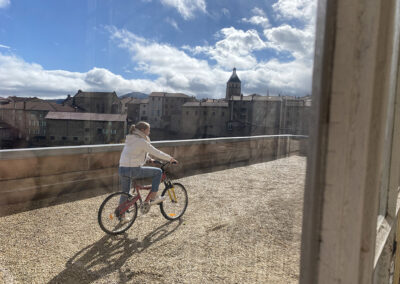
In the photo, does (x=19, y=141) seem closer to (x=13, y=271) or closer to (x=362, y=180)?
(x=13, y=271)

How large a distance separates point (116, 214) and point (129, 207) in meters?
0.10

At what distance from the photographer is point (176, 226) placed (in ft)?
7.32

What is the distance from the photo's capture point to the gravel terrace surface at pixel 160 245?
57.4 inches

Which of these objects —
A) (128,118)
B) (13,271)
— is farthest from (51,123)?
(13,271)

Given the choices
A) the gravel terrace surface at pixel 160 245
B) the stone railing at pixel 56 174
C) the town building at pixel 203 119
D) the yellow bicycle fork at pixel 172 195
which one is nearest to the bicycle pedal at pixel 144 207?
the gravel terrace surface at pixel 160 245

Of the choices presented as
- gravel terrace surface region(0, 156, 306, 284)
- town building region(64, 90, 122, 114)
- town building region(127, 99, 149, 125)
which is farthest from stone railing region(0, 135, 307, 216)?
town building region(64, 90, 122, 114)

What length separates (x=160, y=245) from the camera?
1.86 metres

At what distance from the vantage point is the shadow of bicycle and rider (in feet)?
4.87

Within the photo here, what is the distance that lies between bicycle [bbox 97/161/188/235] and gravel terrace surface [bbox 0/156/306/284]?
0.07 m

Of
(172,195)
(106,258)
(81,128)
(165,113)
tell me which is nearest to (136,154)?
(172,195)

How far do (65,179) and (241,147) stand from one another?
3.13 m

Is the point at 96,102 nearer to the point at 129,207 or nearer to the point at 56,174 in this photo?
the point at 56,174

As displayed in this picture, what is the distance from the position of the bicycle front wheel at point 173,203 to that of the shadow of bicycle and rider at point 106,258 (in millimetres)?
168

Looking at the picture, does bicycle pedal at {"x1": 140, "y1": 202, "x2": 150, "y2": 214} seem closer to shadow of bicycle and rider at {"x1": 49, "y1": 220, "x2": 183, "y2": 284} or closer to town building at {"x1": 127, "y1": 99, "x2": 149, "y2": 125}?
shadow of bicycle and rider at {"x1": 49, "y1": 220, "x2": 183, "y2": 284}
